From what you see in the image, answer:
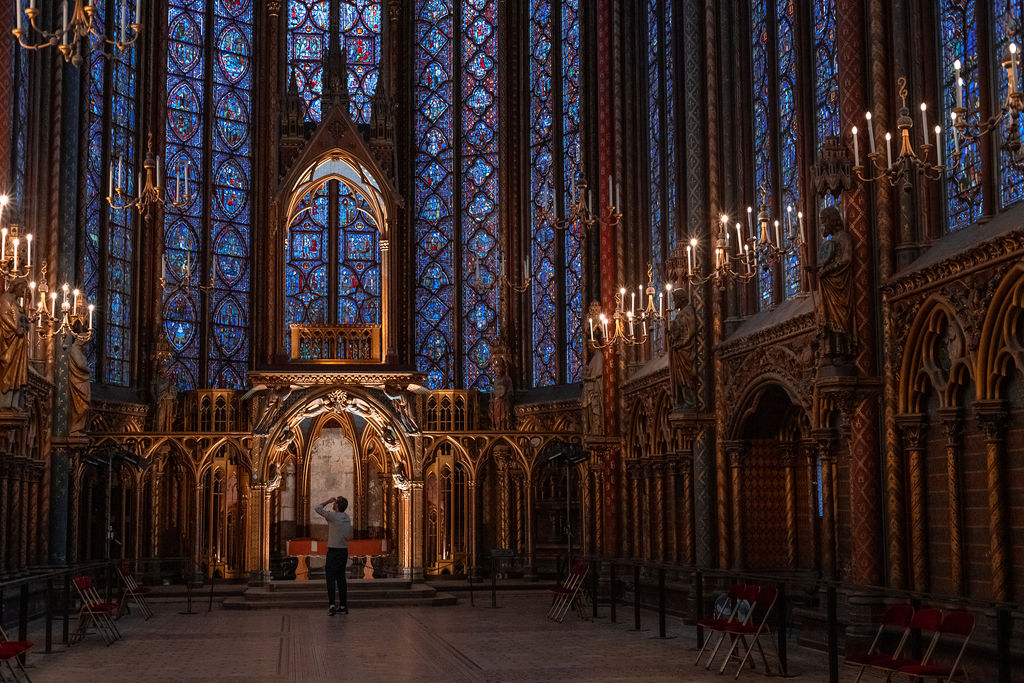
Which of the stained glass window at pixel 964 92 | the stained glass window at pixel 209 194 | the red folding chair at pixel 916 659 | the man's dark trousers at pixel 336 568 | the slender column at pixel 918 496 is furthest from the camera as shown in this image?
the stained glass window at pixel 209 194

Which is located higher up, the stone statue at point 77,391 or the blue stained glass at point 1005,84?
the blue stained glass at point 1005,84

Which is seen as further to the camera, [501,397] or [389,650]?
[501,397]

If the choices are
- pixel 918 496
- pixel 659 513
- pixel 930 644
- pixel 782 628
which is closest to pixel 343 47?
pixel 659 513

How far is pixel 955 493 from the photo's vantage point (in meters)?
16.3

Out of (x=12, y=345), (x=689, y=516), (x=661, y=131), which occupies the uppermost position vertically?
(x=661, y=131)

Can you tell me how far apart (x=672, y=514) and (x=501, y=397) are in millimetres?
8831

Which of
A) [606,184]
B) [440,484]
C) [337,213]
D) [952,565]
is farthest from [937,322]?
[337,213]

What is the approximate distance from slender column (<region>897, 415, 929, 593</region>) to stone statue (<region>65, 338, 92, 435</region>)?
17.0m

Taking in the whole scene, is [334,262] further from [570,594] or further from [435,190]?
[570,594]

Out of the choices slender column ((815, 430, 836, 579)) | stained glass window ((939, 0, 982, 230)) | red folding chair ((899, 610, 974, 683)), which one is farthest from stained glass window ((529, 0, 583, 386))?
red folding chair ((899, 610, 974, 683))

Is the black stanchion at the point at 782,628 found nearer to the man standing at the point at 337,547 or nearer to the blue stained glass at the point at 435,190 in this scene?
the man standing at the point at 337,547

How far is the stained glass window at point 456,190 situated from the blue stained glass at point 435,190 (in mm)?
29

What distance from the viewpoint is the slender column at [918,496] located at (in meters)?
17.1

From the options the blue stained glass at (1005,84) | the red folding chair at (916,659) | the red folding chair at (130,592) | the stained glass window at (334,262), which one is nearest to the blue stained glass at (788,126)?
the blue stained glass at (1005,84)
